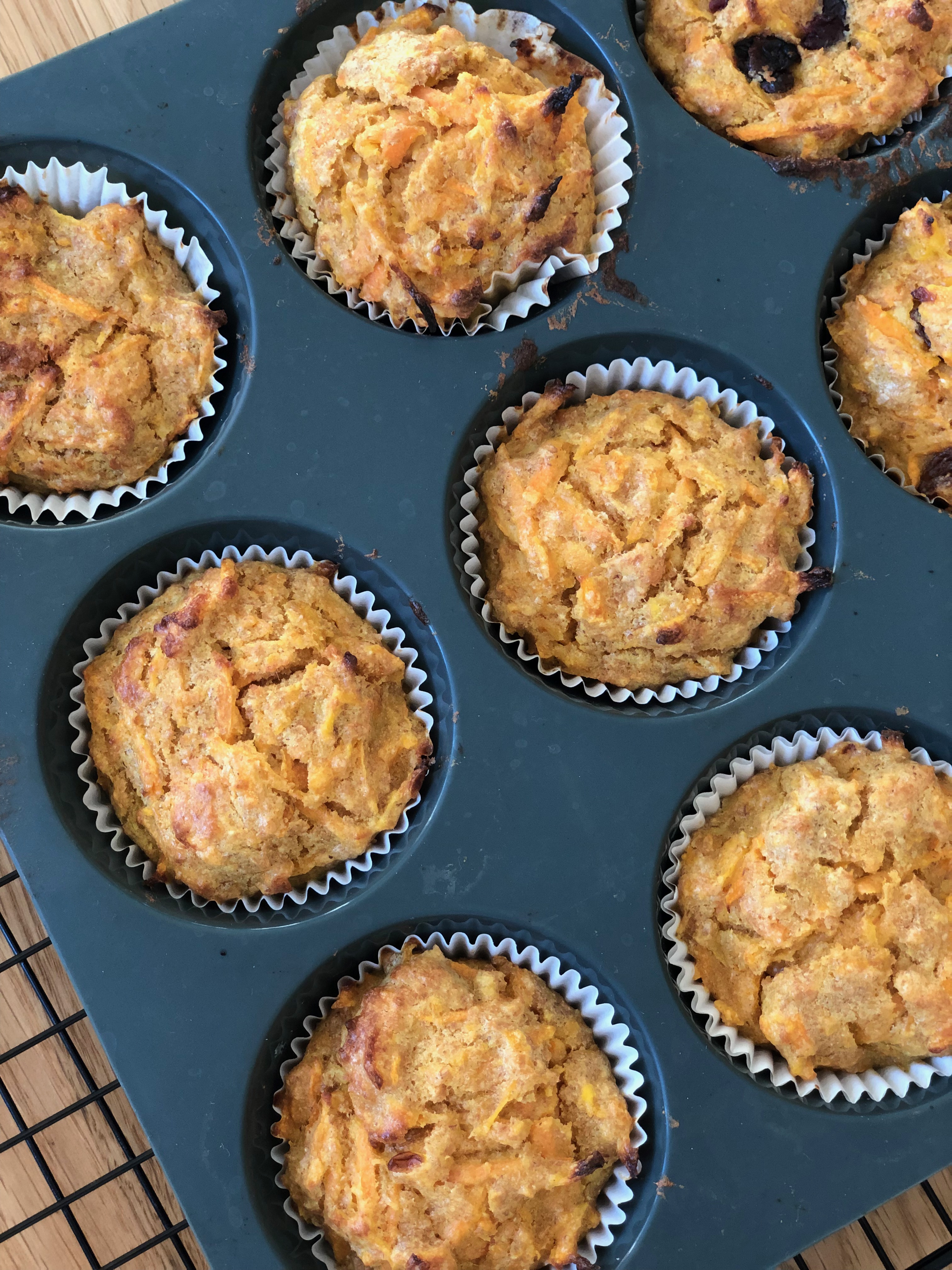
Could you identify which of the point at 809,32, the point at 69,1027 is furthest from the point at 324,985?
the point at 809,32

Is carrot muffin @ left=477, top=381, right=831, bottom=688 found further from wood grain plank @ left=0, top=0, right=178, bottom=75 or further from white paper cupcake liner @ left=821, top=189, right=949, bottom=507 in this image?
wood grain plank @ left=0, top=0, right=178, bottom=75

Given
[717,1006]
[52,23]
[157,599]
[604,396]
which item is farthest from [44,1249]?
[52,23]

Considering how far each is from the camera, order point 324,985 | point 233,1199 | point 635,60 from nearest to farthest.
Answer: point 233,1199, point 324,985, point 635,60

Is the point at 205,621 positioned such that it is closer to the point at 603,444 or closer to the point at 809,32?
the point at 603,444

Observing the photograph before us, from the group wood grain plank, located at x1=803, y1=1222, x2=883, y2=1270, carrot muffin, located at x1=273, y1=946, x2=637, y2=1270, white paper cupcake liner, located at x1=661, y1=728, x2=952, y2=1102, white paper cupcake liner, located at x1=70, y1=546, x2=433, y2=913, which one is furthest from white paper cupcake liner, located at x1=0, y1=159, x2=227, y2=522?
wood grain plank, located at x1=803, y1=1222, x2=883, y2=1270

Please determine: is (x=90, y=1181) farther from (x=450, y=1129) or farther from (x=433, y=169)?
(x=433, y=169)

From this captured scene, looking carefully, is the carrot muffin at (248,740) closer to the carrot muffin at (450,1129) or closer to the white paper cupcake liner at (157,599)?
the white paper cupcake liner at (157,599)
